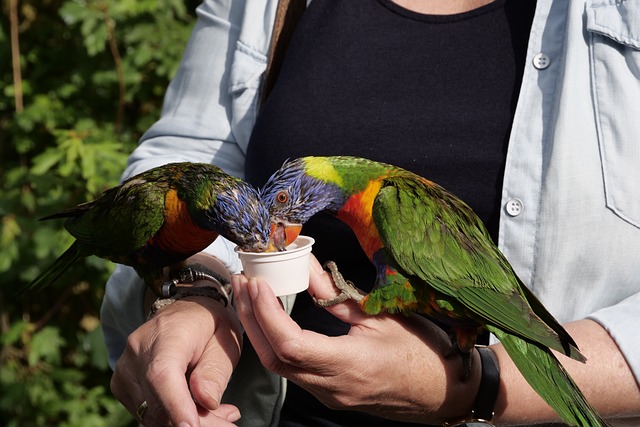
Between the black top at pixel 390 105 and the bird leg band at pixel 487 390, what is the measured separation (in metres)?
0.24

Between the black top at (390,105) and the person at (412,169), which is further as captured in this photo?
the black top at (390,105)

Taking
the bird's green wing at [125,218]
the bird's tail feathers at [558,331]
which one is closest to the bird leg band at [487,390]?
the bird's tail feathers at [558,331]

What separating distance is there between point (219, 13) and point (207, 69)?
0.14 metres

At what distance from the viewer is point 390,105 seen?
1.55 meters

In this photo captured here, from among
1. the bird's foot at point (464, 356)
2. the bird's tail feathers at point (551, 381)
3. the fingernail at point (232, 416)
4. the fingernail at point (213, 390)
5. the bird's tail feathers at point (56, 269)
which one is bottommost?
the bird's tail feathers at point (56, 269)

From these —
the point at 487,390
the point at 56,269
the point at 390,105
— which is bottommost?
the point at 56,269

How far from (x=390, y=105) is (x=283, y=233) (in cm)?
35

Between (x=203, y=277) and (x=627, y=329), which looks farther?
(x=203, y=277)

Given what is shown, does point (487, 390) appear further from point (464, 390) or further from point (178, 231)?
point (178, 231)

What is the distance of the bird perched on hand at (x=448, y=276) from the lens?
125 cm

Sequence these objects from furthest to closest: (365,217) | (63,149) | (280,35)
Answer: (63,149), (280,35), (365,217)

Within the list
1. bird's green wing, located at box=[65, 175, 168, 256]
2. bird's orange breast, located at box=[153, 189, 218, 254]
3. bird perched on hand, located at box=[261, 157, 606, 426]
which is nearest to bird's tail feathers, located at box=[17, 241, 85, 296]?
bird's green wing, located at box=[65, 175, 168, 256]

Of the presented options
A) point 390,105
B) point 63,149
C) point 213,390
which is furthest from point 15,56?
point 213,390

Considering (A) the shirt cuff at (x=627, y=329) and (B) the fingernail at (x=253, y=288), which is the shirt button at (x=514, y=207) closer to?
(A) the shirt cuff at (x=627, y=329)
